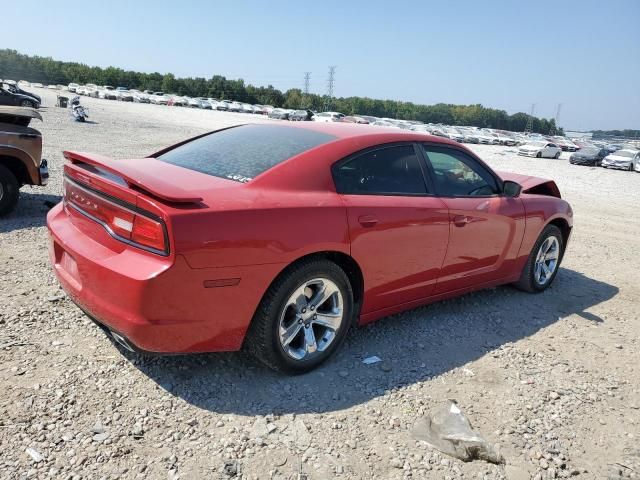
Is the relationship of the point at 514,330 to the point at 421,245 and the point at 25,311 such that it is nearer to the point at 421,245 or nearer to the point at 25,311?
the point at 421,245

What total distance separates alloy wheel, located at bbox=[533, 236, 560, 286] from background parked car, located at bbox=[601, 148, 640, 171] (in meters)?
30.2

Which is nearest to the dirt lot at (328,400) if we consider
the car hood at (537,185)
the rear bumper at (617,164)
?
the car hood at (537,185)

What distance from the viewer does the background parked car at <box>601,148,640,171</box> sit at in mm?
30422

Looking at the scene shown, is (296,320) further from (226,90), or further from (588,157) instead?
(226,90)

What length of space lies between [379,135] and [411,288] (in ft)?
3.85

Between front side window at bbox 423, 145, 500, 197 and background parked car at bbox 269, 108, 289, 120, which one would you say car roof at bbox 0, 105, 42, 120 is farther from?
background parked car at bbox 269, 108, 289, 120

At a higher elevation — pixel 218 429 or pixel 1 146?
pixel 1 146

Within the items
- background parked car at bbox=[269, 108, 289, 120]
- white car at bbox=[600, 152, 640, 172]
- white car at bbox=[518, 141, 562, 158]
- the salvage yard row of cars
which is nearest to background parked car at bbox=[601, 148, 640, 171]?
white car at bbox=[600, 152, 640, 172]

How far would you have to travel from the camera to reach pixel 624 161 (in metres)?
30.5

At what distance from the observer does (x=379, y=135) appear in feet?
12.1

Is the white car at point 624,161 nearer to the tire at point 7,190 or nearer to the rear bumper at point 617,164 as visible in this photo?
the rear bumper at point 617,164

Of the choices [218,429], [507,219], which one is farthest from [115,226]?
[507,219]

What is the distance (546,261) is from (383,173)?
2718 millimetres

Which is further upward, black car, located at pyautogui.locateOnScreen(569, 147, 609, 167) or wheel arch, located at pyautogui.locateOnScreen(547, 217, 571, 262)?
wheel arch, located at pyautogui.locateOnScreen(547, 217, 571, 262)
